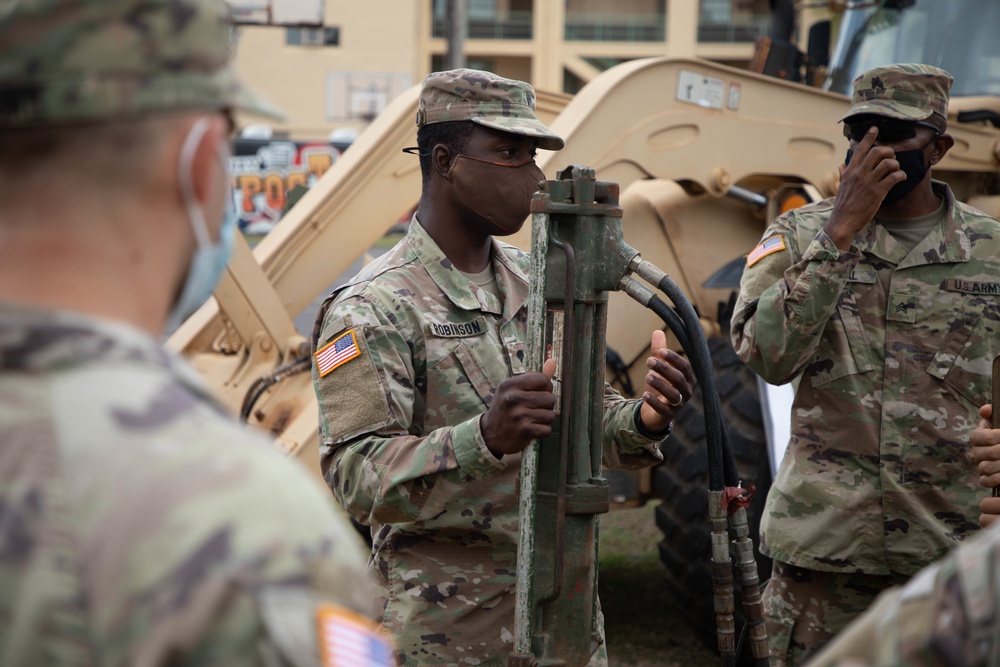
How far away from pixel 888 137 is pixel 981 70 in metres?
2.33

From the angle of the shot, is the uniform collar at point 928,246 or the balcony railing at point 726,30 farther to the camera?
the balcony railing at point 726,30

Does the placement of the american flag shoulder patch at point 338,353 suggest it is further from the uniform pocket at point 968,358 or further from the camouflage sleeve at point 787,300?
the uniform pocket at point 968,358

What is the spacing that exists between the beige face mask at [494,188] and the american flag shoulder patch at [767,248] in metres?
0.72

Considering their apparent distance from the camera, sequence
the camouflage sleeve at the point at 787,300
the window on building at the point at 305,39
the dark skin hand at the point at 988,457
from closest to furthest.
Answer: the dark skin hand at the point at 988,457, the camouflage sleeve at the point at 787,300, the window on building at the point at 305,39

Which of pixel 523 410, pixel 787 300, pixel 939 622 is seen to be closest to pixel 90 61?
pixel 939 622

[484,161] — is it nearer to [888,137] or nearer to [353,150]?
[888,137]

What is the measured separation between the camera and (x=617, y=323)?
15.9 ft

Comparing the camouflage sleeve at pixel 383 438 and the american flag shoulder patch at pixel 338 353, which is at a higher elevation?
the american flag shoulder patch at pixel 338 353

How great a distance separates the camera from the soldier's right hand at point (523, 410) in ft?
6.74

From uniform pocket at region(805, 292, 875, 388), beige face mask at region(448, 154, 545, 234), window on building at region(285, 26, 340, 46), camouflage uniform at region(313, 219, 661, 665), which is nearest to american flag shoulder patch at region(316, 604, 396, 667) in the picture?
camouflage uniform at region(313, 219, 661, 665)

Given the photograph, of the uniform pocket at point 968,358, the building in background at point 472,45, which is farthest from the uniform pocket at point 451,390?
the building in background at point 472,45

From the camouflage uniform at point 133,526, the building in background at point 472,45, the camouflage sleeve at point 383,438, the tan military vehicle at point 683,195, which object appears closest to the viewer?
the camouflage uniform at point 133,526

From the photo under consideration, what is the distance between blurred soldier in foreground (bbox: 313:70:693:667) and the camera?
220cm

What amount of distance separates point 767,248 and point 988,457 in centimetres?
78
